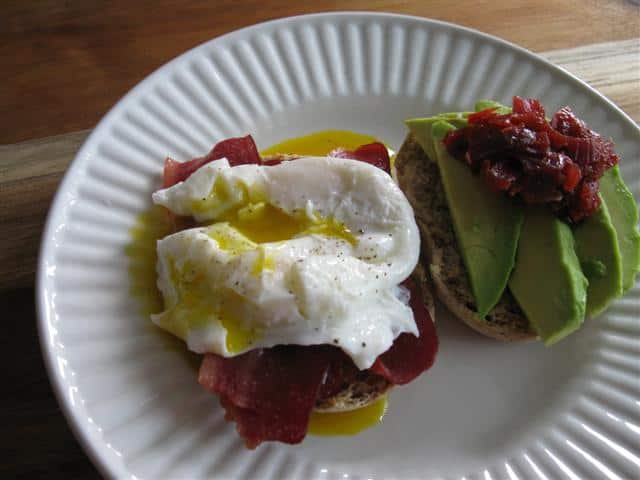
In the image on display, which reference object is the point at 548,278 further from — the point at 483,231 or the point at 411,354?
the point at 411,354

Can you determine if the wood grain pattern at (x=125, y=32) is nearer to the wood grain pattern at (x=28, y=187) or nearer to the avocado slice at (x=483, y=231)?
the wood grain pattern at (x=28, y=187)

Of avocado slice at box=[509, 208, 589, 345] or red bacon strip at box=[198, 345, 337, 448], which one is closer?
red bacon strip at box=[198, 345, 337, 448]

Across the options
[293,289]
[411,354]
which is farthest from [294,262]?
[411,354]

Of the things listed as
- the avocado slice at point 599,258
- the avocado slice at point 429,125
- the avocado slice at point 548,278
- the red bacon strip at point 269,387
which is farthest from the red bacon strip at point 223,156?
the avocado slice at point 599,258

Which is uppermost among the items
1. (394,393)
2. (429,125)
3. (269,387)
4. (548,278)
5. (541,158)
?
(541,158)

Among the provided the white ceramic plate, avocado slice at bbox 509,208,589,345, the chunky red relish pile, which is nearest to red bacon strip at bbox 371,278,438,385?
the white ceramic plate

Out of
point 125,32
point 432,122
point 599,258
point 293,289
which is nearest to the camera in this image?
point 293,289

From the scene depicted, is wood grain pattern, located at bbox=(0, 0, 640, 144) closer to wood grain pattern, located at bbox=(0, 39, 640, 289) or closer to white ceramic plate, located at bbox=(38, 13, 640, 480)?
wood grain pattern, located at bbox=(0, 39, 640, 289)
